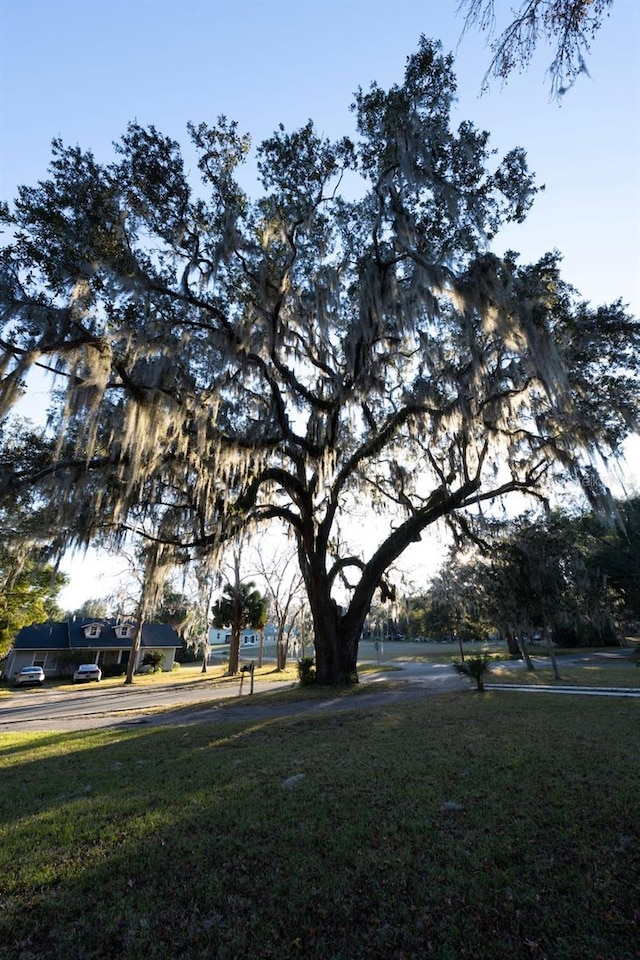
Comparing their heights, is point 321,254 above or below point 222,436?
above

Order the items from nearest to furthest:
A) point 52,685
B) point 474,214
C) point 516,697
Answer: point 474,214 → point 516,697 → point 52,685

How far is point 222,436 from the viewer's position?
12469 mm

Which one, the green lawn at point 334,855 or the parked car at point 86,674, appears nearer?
the green lawn at point 334,855

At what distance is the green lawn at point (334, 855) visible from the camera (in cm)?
254

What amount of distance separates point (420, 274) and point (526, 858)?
9561mm

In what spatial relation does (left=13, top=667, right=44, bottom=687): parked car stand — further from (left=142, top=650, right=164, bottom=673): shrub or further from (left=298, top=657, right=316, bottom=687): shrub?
(left=298, top=657, right=316, bottom=687): shrub

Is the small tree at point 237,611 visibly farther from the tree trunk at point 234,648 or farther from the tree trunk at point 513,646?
the tree trunk at point 513,646

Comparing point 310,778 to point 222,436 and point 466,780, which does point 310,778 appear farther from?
point 222,436

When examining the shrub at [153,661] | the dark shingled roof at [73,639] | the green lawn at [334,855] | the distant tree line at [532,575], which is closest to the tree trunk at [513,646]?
the distant tree line at [532,575]

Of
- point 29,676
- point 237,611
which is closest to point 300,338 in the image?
point 237,611

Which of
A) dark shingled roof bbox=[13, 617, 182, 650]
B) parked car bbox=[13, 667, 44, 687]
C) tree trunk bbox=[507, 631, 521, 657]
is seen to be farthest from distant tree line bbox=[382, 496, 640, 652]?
dark shingled roof bbox=[13, 617, 182, 650]

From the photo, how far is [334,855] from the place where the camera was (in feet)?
11.1

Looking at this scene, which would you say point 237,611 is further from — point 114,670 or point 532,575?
point 532,575

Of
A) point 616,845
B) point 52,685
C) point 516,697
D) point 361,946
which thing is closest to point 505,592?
point 516,697
